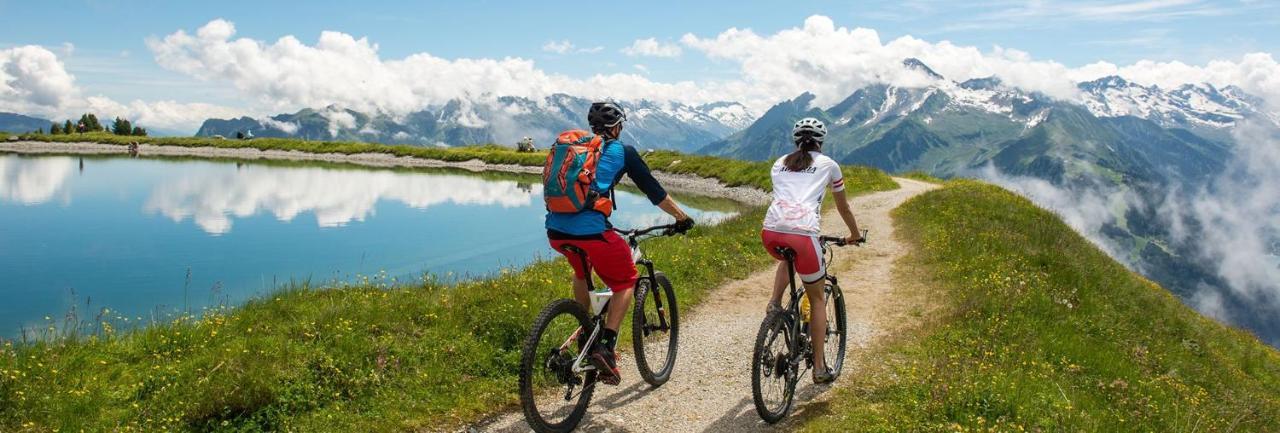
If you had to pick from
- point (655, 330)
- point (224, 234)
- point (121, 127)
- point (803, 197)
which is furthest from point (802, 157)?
point (121, 127)

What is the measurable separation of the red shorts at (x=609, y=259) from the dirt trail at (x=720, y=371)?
1739 mm

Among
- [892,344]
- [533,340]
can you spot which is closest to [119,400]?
[533,340]

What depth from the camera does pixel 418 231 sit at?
113 feet

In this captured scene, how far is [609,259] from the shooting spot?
7.22 m

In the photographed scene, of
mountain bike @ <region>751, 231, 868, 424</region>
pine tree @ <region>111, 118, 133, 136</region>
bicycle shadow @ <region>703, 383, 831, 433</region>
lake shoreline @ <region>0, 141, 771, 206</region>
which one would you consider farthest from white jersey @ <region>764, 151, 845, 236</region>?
pine tree @ <region>111, 118, 133, 136</region>

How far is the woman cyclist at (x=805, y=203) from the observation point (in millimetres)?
7664

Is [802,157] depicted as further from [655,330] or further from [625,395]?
[625,395]

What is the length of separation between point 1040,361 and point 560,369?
7022 millimetres

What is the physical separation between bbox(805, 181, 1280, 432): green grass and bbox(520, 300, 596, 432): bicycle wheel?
105 inches

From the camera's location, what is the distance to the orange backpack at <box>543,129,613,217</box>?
21.9ft

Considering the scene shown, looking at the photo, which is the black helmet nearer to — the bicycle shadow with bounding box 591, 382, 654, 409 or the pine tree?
the bicycle shadow with bounding box 591, 382, 654, 409

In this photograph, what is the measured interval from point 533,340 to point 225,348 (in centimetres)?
398

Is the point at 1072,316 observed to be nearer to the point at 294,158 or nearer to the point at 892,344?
the point at 892,344

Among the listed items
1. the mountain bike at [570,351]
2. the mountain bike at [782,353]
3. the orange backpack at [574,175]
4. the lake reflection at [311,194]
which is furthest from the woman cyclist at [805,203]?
the lake reflection at [311,194]
